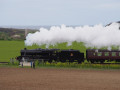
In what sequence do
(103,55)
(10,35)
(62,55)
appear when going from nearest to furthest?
1. (62,55)
2. (103,55)
3. (10,35)

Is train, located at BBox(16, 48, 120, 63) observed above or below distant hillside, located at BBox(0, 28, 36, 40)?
below

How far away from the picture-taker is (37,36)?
46.8 meters

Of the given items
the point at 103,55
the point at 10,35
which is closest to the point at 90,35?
the point at 103,55

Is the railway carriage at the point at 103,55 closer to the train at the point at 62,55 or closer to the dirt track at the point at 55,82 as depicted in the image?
the train at the point at 62,55

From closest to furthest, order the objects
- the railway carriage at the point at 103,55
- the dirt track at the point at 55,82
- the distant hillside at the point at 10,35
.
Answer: the dirt track at the point at 55,82
the railway carriage at the point at 103,55
the distant hillside at the point at 10,35

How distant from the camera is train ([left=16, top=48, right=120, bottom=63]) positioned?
147 ft

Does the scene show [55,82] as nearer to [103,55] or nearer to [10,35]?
[103,55]

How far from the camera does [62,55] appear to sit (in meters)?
45.1

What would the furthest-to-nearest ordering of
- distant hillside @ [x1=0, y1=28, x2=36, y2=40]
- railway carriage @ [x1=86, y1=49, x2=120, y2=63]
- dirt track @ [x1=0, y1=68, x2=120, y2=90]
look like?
distant hillside @ [x1=0, y1=28, x2=36, y2=40], railway carriage @ [x1=86, y1=49, x2=120, y2=63], dirt track @ [x1=0, y1=68, x2=120, y2=90]

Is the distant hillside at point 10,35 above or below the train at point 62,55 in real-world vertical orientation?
above

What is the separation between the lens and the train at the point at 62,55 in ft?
147

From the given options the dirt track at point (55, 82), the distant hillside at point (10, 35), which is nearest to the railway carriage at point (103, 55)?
the dirt track at point (55, 82)

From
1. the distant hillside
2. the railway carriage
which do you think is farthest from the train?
the distant hillside

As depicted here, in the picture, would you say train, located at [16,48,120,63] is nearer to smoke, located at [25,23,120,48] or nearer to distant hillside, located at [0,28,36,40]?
smoke, located at [25,23,120,48]
